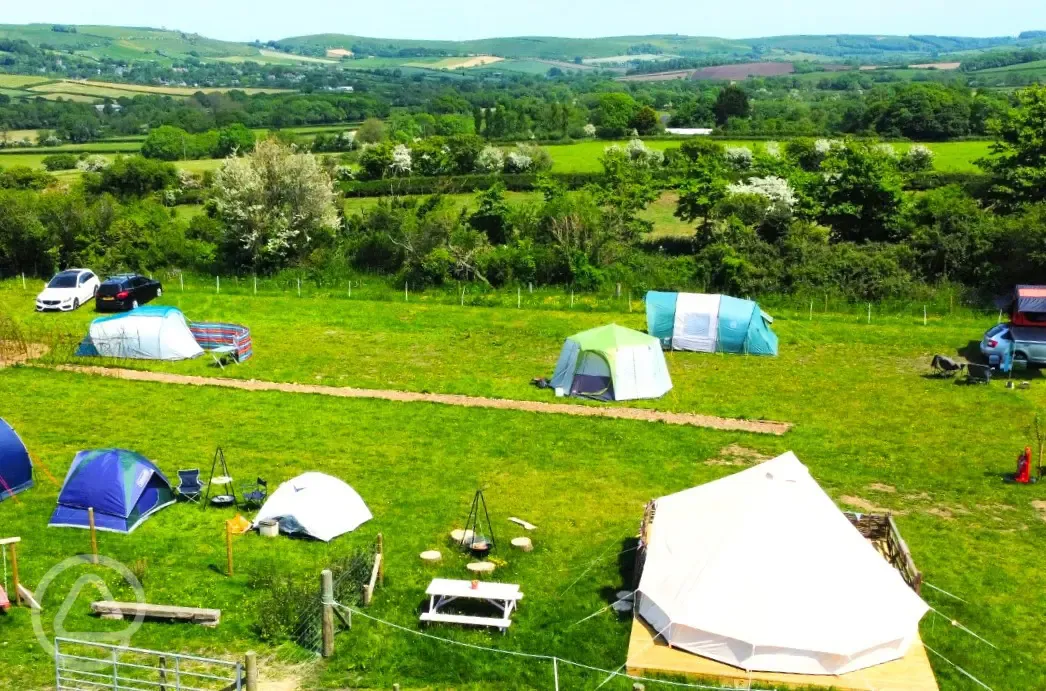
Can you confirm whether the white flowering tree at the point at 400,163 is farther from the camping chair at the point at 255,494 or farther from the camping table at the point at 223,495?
the camping chair at the point at 255,494

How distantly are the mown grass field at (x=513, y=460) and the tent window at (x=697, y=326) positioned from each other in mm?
959

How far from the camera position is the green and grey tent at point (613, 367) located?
86.3ft

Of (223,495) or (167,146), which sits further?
(167,146)

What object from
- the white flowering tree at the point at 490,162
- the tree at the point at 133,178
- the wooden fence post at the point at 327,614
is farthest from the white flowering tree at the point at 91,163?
the wooden fence post at the point at 327,614

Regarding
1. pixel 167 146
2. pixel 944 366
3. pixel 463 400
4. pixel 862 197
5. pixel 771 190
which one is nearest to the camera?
pixel 463 400

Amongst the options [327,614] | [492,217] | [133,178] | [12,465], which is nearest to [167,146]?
[133,178]

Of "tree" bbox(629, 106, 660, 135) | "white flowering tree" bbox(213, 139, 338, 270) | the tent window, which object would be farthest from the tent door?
"tree" bbox(629, 106, 660, 135)

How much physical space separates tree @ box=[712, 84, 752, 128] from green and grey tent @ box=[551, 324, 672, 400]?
3645 inches

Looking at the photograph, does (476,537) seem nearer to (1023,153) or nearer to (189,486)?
(189,486)

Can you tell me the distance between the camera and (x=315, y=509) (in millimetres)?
17875

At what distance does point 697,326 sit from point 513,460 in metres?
10.7

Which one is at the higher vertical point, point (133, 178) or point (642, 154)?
point (642, 154)

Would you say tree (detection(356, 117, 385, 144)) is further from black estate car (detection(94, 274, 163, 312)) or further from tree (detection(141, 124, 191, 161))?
black estate car (detection(94, 274, 163, 312))

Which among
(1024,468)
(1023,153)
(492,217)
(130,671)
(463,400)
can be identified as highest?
(1023,153)
